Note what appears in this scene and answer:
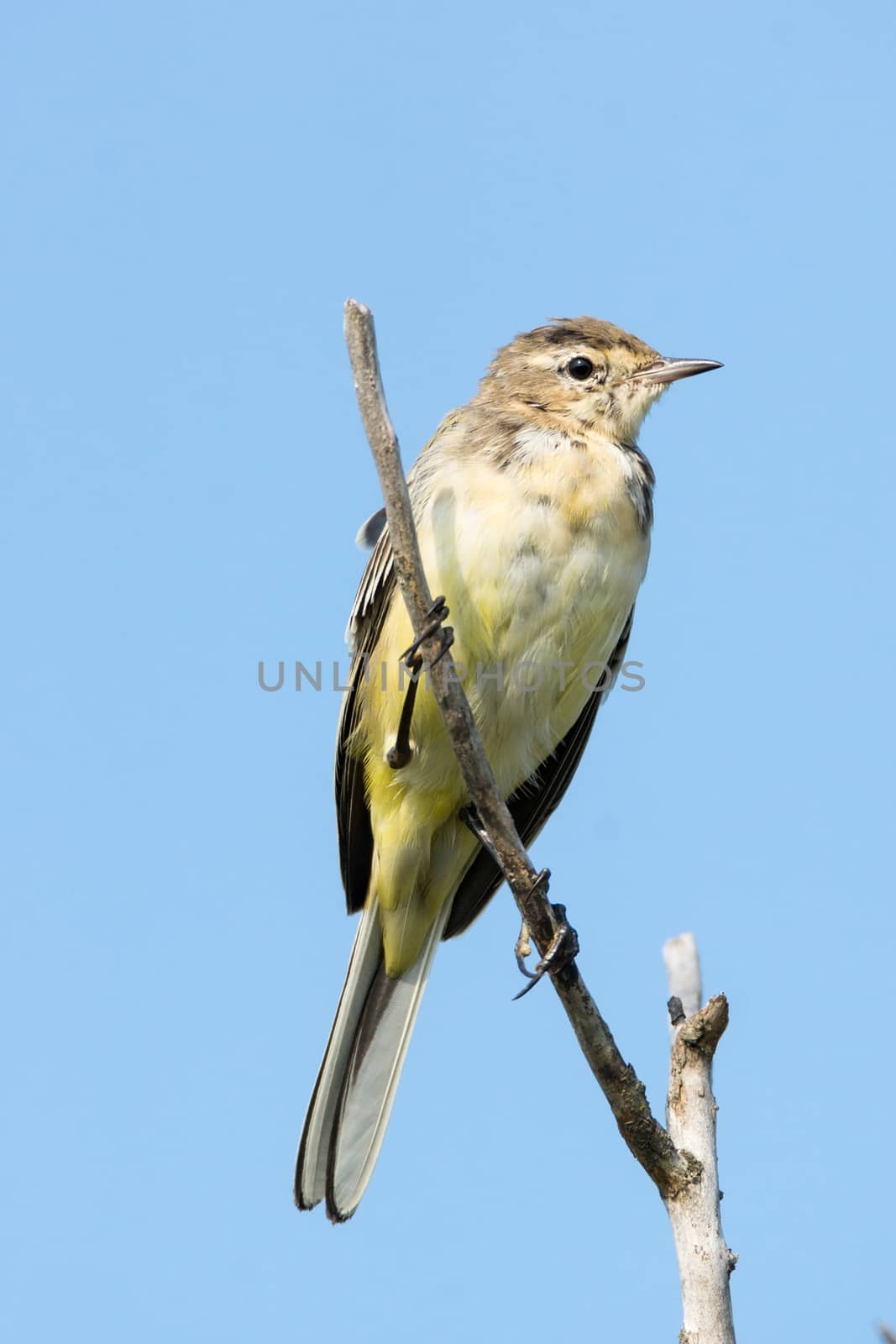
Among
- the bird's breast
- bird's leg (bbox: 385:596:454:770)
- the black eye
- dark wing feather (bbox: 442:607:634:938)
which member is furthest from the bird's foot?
the black eye

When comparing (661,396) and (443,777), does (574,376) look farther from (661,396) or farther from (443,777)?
(443,777)

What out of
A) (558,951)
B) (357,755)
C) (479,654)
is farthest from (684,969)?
(357,755)

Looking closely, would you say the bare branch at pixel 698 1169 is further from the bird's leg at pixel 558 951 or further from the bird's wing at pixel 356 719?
the bird's wing at pixel 356 719

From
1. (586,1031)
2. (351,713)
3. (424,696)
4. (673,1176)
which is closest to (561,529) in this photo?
(424,696)

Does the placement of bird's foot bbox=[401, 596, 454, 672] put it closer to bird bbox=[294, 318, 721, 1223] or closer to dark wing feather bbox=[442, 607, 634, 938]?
bird bbox=[294, 318, 721, 1223]

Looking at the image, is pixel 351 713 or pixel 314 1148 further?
pixel 351 713

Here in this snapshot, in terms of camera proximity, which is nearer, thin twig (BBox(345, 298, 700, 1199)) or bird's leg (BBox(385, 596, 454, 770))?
thin twig (BBox(345, 298, 700, 1199))

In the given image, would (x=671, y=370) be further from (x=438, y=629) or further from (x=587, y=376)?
(x=438, y=629)
